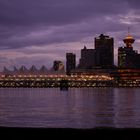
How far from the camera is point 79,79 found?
19588 cm

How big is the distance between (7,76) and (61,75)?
25.1 meters
